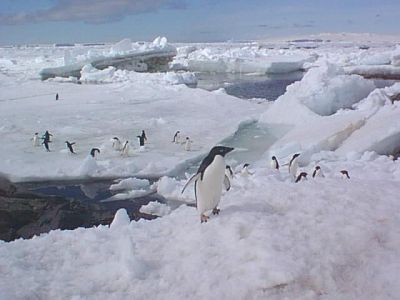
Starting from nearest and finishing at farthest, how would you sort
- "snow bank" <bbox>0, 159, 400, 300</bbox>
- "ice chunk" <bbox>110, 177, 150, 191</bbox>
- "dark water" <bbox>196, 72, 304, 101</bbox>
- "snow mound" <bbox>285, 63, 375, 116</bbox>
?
"snow bank" <bbox>0, 159, 400, 300</bbox>
"ice chunk" <bbox>110, 177, 150, 191</bbox>
"snow mound" <bbox>285, 63, 375, 116</bbox>
"dark water" <bbox>196, 72, 304, 101</bbox>

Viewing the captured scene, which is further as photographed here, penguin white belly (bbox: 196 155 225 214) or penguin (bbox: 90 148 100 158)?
penguin (bbox: 90 148 100 158)

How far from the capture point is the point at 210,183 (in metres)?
4.54

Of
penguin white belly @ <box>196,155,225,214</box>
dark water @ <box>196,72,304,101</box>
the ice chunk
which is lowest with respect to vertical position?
dark water @ <box>196,72,304,101</box>

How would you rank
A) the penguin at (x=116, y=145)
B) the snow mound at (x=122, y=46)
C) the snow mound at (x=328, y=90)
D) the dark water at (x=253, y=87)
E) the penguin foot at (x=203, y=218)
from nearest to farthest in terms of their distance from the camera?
the penguin foot at (x=203, y=218) → the penguin at (x=116, y=145) → the snow mound at (x=328, y=90) → the dark water at (x=253, y=87) → the snow mound at (x=122, y=46)

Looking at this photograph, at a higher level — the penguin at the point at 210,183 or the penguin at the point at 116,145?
the penguin at the point at 210,183

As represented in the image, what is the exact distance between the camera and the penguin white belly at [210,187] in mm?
4465

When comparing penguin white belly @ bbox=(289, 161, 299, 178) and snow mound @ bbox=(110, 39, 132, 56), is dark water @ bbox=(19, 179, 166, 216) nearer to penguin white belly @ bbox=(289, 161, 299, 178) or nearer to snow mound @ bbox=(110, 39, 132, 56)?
penguin white belly @ bbox=(289, 161, 299, 178)

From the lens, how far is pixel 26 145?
14.8 meters

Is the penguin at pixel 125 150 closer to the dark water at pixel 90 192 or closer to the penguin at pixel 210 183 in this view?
the dark water at pixel 90 192

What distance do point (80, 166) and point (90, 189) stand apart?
103 cm

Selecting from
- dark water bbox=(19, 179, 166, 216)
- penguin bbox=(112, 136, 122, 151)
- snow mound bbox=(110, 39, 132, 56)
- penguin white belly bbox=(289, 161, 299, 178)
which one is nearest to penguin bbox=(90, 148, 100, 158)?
penguin bbox=(112, 136, 122, 151)

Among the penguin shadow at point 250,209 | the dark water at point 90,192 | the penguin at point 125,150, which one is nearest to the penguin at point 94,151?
the penguin at point 125,150

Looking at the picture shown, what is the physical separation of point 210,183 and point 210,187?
0.17 feet

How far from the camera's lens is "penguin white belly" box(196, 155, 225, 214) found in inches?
176
